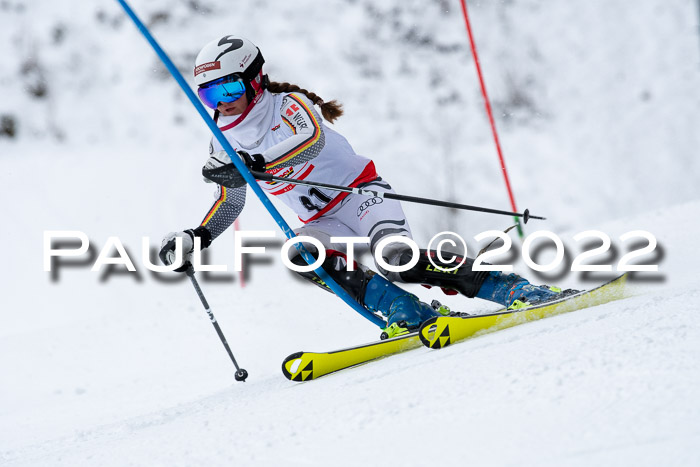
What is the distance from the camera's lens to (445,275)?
9.69ft

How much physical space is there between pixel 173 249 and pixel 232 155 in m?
0.61

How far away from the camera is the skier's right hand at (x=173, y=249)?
3047 mm

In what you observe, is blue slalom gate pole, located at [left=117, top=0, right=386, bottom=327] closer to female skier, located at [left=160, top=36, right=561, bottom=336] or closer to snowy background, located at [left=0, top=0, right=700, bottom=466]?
female skier, located at [left=160, top=36, right=561, bottom=336]

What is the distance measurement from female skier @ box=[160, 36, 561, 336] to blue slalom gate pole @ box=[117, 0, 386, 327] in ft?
0.10

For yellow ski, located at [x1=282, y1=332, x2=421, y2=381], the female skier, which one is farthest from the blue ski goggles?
yellow ski, located at [x1=282, y1=332, x2=421, y2=381]

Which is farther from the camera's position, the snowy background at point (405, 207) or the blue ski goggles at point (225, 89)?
the blue ski goggles at point (225, 89)

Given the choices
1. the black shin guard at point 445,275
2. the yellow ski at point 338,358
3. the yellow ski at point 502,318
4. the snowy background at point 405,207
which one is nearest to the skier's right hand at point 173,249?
the snowy background at point 405,207

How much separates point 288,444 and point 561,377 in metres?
0.61

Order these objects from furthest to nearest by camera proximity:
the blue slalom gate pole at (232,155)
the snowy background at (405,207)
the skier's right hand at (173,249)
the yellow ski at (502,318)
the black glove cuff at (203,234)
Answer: the black glove cuff at (203,234) → the skier's right hand at (173,249) → the blue slalom gate pole at (232,155) → the yellow ski at (502,318) → the snowy background at (405,207)

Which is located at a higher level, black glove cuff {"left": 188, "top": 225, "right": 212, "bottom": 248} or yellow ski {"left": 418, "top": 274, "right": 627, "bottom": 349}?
yellow ski {"left": 418, "top": 274, "right": 627, "bottom": 349}

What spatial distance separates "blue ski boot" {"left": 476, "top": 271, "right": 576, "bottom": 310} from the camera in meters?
2.82

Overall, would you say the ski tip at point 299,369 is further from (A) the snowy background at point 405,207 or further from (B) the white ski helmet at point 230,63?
(B) the white ski helmet at point 230,63

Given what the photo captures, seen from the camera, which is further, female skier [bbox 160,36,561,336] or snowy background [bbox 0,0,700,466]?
female skier [bbox 160,36,561,336]

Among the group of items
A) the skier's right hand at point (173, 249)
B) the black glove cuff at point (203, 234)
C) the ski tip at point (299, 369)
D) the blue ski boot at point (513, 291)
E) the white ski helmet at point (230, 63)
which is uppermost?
the white ski helmet at point (230, 63)
